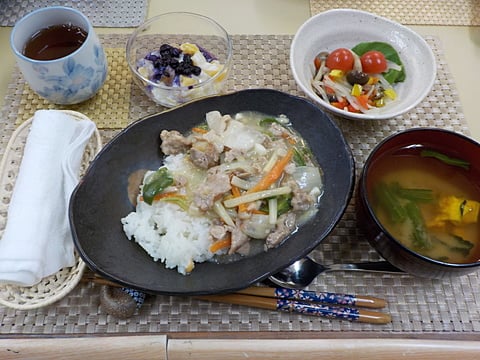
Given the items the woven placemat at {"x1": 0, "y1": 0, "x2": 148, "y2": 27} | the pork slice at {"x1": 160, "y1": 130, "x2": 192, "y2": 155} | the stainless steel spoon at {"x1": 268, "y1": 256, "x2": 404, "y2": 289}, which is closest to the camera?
the stainless steel spoon at {"x1": 268, "y1": 256, "x2": 404, "y2": 289}

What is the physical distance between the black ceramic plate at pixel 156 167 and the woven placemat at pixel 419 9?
784mm

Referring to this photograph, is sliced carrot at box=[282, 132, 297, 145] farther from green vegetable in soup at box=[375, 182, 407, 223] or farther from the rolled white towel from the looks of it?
the rolled white towel

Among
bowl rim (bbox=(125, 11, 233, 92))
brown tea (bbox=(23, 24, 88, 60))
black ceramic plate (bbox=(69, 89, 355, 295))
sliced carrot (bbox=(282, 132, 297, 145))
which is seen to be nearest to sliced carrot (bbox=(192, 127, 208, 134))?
black ceramic plate (bbox=(69, 89, 355, 295))

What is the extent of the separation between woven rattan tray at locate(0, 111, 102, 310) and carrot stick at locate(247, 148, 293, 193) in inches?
22.7

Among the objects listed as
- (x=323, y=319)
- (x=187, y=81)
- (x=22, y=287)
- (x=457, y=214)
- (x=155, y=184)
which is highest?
(x=457, y=214)

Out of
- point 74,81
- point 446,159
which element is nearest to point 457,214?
point 446,159

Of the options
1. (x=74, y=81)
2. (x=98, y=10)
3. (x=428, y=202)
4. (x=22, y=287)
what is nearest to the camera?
(x=22, y=287)

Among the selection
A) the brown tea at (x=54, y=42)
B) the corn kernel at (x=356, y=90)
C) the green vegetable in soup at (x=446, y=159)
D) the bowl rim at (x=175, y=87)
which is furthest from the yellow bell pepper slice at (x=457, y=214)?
the brown tea at (x=54, y=42)

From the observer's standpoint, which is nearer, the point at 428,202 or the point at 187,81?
the point at 428,202

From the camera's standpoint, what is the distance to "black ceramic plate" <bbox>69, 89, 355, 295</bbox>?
4.22 feet

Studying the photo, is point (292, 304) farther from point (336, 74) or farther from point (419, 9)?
point (419, 9)

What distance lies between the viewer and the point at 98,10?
2.10m

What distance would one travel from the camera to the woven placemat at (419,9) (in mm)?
2125

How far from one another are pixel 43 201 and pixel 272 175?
710 mm
